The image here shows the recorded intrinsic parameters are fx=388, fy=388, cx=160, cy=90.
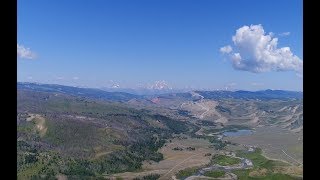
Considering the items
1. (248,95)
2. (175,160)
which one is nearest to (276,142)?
(175,160)

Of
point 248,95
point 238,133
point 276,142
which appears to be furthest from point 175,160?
point 248,95

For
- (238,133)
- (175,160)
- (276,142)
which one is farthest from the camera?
(238,133)

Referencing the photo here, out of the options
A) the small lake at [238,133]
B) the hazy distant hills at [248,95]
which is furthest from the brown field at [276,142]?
the hazy distant hills at [248,95]

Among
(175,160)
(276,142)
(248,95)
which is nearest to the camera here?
(175,160)

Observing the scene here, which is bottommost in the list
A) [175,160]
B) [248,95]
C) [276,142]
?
[175,160]

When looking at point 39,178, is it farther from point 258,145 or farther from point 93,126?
point 258,145

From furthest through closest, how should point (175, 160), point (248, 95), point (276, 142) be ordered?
point (248, 95)
point (276, 142)
point (175, 160)

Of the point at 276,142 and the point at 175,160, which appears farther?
the point at 276,142

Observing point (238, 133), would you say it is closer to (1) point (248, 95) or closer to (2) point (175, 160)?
(2) point (175, 160)

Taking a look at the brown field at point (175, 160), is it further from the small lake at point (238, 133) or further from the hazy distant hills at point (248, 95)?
the hazy distant hills at point (248, 95)

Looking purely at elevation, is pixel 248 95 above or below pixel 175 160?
above

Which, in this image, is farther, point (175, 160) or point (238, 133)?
point (238, 133)

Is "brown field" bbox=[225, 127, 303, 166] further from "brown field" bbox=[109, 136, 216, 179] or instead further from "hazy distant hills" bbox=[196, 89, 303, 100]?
"hazy distant hills" bbox=[196, 89, 303, 100]
